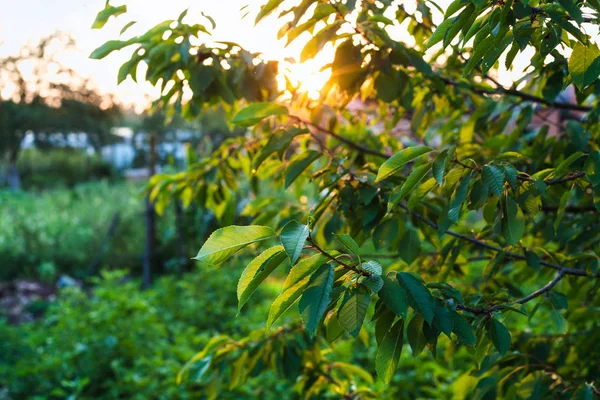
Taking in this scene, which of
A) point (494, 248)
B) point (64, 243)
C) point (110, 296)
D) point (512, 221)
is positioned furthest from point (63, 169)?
point (512, 221)

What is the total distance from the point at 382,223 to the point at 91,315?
9.25 ft

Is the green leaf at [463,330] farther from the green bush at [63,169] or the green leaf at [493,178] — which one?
the green bush at [63,169]

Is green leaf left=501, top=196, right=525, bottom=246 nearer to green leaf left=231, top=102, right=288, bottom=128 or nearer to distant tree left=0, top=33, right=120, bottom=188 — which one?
green leaf left=231, top=102, right=288, bottom=128

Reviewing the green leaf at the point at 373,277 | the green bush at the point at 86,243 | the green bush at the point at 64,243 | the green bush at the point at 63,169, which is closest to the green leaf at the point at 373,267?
the green leaf at the point at 373,277

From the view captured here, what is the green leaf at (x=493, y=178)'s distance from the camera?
43.4 inches

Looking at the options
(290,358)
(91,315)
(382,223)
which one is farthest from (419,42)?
(91,315)

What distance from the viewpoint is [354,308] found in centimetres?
93

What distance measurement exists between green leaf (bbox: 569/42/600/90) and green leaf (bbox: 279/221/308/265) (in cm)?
51

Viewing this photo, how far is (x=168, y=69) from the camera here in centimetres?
164

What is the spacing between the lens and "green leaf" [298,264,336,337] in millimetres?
886

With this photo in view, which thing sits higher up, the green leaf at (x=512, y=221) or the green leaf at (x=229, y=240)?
the green leaf at (x=229, y=240)

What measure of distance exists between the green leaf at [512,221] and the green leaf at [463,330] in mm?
222

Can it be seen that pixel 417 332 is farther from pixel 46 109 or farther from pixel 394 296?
pixel 46 109

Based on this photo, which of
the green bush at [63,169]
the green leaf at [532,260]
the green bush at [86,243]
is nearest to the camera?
the green leaf at [532,260]
